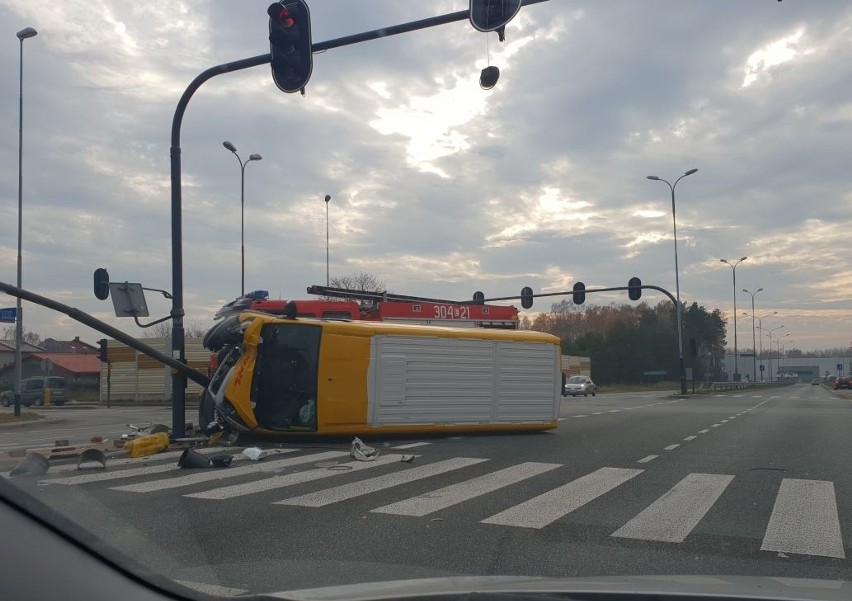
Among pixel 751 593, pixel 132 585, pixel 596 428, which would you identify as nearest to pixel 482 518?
pixel 751 593

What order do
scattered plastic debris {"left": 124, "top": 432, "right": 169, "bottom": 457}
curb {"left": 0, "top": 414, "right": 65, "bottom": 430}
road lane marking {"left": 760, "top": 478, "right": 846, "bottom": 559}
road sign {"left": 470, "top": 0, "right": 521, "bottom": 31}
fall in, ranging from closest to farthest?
road lane marking {"left": 760, "top": 478, "right": 846, "bottom": 559} → road sign {"left": 470, "top": 0, "right": 521, "bottom": 31} → scattered plastic debris {"left": 124, "top": 432, "right": 169, "bottom": 457} → curb {"left": 0, "top": 414, "right": 65, "bottom": 430}

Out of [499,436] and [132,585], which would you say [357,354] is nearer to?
[499,436]

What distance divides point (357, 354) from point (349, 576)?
849 centimetres

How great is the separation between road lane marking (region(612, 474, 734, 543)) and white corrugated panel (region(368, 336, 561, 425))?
5.63 meters

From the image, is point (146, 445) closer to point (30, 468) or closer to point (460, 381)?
point (30, 468)

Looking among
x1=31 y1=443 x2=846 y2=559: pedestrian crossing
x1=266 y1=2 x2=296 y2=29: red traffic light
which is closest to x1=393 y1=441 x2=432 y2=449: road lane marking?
x1=31 y1=443 x2=846 y2=559: pedestrian crossing

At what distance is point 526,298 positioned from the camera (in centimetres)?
3669

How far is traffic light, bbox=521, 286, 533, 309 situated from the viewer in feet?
120

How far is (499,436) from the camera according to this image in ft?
50.3

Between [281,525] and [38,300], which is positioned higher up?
[38,300]

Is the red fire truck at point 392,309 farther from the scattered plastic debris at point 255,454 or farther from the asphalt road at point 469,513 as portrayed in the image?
the asphalt road at point 469,513

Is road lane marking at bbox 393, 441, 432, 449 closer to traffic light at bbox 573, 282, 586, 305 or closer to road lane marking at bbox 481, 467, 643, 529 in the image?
road lane marking at bbox 481, 467, 643, 529

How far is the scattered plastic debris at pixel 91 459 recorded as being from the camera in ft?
34.0

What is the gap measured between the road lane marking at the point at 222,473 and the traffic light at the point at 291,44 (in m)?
5.15
